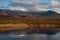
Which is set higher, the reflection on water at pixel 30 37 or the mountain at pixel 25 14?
the mountain at pixel 25 14

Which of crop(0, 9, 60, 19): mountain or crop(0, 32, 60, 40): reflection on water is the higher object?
crop(0, 9, 60, 19): mountain

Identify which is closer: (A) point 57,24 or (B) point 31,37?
(B) point 31,37

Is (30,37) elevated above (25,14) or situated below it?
below

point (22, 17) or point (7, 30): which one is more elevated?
point (22, 17)

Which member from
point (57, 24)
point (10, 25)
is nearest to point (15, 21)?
point (10, 25)

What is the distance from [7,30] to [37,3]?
164 cm

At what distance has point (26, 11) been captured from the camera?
21.0 ft

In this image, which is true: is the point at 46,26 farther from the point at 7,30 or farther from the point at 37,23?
the point at 7,30

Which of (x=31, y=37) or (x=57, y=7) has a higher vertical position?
(x=57, y=7)

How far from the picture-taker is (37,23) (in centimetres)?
659

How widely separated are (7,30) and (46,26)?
5.27 ft

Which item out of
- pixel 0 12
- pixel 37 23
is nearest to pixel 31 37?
pixel 37 23

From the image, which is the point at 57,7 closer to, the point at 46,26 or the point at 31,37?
the point at 46,26

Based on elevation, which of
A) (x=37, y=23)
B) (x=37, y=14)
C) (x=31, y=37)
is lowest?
(x=31, y=37)
